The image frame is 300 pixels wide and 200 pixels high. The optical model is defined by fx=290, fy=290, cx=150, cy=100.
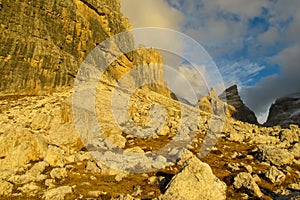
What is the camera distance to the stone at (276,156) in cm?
3461

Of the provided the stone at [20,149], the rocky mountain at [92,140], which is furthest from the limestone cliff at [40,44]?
the stone at [20,149]

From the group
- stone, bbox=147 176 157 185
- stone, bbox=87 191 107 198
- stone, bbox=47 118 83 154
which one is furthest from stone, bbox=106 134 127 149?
stone, bbox=87 191 107 198

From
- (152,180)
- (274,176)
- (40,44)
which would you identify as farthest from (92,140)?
(40,44)

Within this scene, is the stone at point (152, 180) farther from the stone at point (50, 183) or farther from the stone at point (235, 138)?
the stone at point (235, 138)

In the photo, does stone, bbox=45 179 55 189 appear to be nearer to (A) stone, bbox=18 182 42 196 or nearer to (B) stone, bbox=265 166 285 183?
(A) stone, bbox=18 182 42 196

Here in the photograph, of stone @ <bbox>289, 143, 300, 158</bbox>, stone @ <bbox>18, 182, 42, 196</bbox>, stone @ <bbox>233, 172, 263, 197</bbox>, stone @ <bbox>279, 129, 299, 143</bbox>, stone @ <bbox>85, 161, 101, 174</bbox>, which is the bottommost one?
stone @ <bbox>18, 182, 42, 196</bbox>

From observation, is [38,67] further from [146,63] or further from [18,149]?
[146,63]

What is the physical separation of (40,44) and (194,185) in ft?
185

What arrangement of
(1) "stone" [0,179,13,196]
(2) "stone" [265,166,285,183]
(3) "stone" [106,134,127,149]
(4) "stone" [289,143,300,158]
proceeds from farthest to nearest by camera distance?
(3) "stone" [106,134,127,149]
(4) "stone" [289,143,300,158]
(2) "stone" [265,166,285,183]
(1) "stone" [0,179,13,196]

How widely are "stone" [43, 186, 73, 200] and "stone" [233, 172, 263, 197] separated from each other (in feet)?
44.4

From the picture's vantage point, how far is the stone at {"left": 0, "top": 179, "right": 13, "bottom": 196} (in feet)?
69.7

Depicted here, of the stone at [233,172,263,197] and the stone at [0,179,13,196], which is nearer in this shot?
Result: the stone at [0,179,13,196]

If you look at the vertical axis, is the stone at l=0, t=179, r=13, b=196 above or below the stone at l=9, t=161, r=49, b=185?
below

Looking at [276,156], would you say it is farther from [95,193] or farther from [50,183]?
[50,183]
